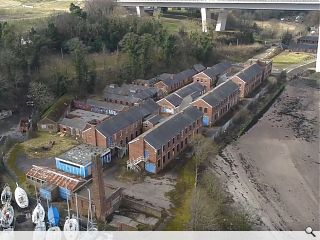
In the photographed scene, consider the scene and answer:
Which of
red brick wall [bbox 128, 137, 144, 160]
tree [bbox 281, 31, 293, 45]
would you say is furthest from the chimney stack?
tree [bbox 281, 31, 293, 45]

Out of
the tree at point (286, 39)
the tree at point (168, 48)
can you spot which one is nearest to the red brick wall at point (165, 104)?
the tree at point (168, 48)

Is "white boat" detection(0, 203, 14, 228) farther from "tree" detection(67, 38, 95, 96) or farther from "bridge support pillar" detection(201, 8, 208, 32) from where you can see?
"bridge support pillar" detection(201, 8, 208, 32)

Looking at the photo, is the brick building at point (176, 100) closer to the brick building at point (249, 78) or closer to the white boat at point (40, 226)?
the brick building at point (249, 78)

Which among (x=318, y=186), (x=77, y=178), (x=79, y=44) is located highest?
(x=79, y=44)

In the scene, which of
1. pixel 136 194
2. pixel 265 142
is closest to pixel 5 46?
pixel 136 194

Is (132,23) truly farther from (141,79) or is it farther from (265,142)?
(265,142)
